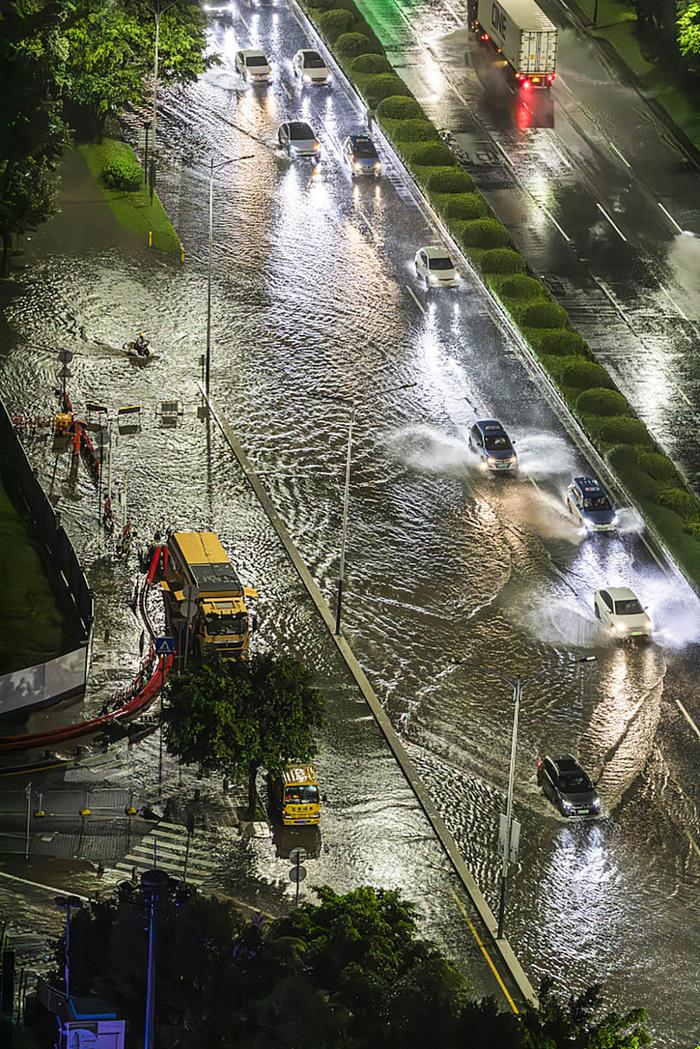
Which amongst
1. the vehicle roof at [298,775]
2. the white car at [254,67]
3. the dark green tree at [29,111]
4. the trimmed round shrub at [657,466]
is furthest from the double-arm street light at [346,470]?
the white car at [254,67]

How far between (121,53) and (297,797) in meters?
Result: 59.6

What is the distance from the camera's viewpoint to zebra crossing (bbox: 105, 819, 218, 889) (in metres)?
84.2

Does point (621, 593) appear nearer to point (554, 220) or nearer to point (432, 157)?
point (554, 220)

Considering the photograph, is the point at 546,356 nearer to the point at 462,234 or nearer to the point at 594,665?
the point at 462,234

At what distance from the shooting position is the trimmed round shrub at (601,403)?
382ft

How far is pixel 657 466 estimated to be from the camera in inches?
4409

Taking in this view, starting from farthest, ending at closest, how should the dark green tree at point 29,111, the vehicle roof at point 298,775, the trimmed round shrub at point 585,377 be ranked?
the dark green tree at point 29,111 → the trimmed round shrub at point 585,377 → the vehicle roof at point 298,775

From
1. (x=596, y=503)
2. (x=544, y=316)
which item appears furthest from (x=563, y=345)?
(x=596, y=503)

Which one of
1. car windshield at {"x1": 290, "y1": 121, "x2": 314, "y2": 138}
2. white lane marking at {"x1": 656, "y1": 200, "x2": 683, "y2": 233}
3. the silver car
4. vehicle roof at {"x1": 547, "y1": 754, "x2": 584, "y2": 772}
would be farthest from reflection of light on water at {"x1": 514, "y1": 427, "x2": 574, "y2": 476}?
car windshield at {"x1": 290, "y1": 121, "x2": 314, "y2": 138}

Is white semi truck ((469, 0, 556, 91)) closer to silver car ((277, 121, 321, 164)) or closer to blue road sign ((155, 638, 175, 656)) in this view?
silver car ((277, 121, 321, 164))

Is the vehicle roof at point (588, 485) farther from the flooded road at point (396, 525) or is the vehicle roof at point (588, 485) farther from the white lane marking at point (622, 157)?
the white lane marking at point (622, 157)

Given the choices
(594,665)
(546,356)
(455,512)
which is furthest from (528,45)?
(594,665)

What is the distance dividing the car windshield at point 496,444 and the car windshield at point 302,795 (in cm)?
2963

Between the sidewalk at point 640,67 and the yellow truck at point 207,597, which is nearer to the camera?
the yellow truck at point 207,597
